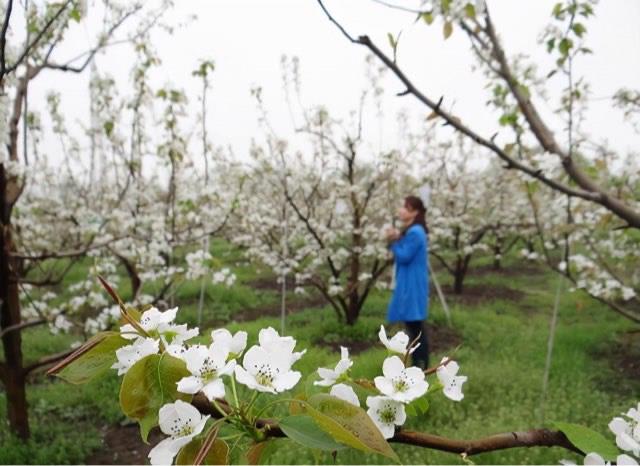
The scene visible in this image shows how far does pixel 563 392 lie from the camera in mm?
3828

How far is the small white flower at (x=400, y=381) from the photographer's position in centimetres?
63

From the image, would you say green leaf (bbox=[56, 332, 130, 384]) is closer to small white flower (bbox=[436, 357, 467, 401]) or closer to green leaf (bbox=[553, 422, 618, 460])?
small white flower (bbox=[436, 357, 467, 401])

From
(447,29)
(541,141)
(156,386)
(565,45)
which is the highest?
(565,45)

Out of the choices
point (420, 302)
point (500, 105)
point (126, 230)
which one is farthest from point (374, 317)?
point (500, 105)

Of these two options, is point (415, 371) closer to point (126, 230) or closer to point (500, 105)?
point (500, 105)

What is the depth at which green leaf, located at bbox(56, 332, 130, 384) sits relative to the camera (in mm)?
574

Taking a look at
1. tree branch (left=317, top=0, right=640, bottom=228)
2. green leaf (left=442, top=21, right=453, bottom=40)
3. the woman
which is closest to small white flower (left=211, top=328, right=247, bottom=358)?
tree branch (left=317, top=0, right=640, bottom=228)

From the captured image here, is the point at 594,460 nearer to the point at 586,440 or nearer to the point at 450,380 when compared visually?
the point at 586,440

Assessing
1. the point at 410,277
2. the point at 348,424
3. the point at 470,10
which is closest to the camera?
the point at 348,424

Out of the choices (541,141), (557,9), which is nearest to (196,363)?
(541,141)

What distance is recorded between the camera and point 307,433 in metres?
0.54

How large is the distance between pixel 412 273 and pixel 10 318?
2767 mm

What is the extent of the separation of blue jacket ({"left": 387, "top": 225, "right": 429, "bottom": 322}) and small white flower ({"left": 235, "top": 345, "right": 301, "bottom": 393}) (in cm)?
351

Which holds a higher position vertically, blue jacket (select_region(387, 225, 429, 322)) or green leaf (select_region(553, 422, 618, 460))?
green leaf (select_region(553, 422, 618, 460))
